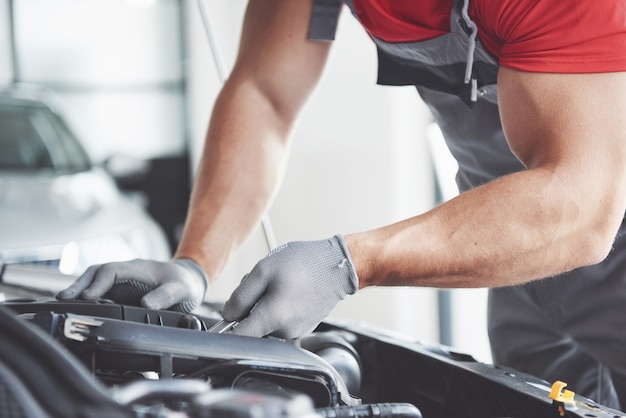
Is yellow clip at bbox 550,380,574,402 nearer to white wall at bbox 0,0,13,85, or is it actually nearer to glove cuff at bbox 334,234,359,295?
glove cuff at bbox 334,234,359,295

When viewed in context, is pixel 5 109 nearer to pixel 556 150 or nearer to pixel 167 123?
pixel 167 123

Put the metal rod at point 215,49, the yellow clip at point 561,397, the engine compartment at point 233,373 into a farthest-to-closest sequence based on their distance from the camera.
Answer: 1. the metal rod at point 215,49
2. the yellow clip at point 561,397
3. the engine compartment at point 233,373

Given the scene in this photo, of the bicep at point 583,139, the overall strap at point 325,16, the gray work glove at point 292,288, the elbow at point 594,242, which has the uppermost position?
the overall strap at point 325,16

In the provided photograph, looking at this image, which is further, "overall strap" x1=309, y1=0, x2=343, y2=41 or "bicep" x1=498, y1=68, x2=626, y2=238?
"overall strap" x1=309, y1=0, x2=343, y2=41

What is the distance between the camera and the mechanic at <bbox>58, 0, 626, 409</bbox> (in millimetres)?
1035

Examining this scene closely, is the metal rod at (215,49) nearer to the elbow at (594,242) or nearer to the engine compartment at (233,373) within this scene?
the engine compartment at (233,373)

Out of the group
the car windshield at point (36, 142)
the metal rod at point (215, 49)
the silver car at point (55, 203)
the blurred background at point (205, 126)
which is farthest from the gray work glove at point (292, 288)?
the car windshield at point (36, 142)

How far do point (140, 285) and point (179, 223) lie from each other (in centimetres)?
466

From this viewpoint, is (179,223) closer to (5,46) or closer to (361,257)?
(5,46)

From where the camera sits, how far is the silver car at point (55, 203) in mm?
2979

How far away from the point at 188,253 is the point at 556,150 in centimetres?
68

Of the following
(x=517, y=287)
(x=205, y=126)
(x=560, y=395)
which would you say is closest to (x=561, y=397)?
(x=560, y=395)

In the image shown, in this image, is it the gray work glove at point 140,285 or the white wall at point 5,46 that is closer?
the gray work glove at point 140,285

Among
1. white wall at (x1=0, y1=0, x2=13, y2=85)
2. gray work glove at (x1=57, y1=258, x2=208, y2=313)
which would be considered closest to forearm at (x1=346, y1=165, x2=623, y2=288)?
gray work glove at (x1=57, y1=258, x2=208, y2=313)
